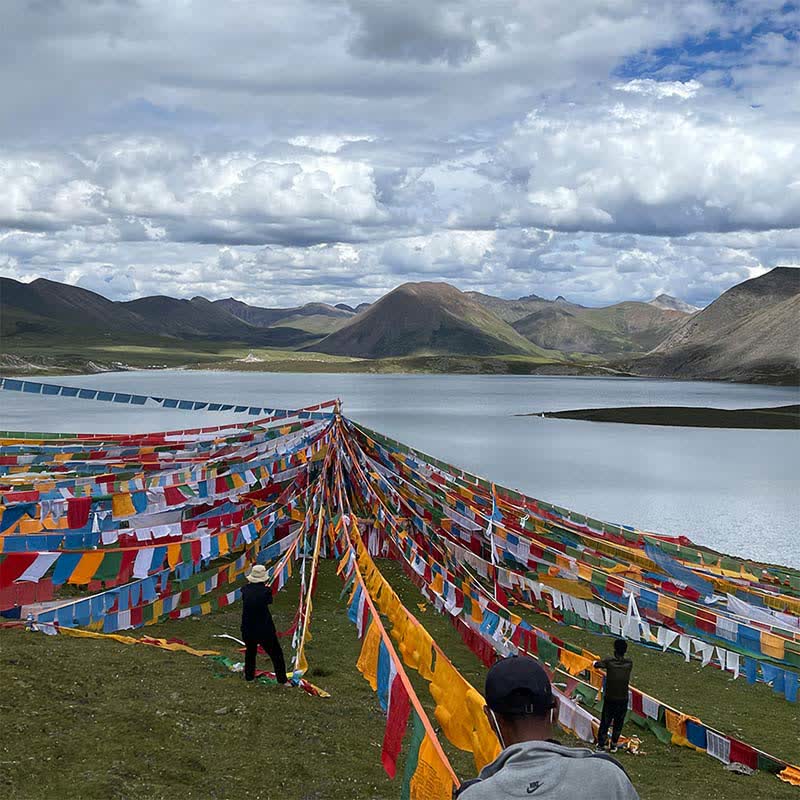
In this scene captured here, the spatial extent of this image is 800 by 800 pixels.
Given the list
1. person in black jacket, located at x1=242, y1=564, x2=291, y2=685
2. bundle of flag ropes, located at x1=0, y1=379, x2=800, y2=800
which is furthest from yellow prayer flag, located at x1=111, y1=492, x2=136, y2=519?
person in black jacket, located at x1=242, y1=564, x2=291, y2=685

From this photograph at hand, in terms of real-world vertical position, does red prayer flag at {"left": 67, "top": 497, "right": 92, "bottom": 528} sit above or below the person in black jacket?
above

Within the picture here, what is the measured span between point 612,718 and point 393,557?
11.6m

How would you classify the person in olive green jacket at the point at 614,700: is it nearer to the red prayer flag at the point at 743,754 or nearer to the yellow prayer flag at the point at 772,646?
the red prayer flag at the point at 743,754

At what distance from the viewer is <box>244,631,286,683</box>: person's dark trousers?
12.4 m

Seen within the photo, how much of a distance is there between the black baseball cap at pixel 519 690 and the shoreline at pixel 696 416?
93.2 metres

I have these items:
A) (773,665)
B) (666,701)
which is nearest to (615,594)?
(666,701)

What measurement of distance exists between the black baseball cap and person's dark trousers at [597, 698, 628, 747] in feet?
27.5

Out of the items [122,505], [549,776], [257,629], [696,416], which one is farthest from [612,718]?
[696,416]

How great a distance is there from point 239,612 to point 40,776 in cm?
906

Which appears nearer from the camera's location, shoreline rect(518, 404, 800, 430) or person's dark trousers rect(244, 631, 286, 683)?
person's dark trousers rect(244, 631, 286, 683)

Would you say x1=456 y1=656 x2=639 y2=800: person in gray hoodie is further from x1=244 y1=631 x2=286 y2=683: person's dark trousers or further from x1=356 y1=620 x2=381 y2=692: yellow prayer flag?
x1=244 y1=631 x2=286 y2=683: person's dark trousers

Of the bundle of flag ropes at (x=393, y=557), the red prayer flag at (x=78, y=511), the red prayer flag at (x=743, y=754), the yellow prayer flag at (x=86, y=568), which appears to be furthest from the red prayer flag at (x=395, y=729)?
the red prayer flag at (x=78, y=511)

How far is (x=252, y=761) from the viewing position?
31.9 feet

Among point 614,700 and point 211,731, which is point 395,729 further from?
point 614,700
